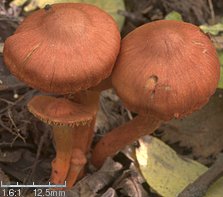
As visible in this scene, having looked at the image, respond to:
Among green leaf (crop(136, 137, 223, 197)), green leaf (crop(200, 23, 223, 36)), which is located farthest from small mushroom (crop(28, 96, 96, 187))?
green leaf (crop(200, 23, 223, 36))

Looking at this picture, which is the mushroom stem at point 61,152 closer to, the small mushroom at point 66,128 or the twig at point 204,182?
the small mushroom at point 66,128

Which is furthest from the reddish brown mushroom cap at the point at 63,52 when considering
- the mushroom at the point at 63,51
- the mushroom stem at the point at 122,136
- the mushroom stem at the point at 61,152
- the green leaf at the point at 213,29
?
the green leaf at the point at 213,29

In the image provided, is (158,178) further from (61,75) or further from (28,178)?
(61,75)

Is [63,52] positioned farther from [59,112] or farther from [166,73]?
[166,73]

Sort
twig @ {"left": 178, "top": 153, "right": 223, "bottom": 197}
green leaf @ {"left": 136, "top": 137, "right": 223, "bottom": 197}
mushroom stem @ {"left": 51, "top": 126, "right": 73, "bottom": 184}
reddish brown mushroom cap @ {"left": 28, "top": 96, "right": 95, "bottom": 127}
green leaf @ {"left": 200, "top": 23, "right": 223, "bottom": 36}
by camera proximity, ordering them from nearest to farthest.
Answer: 1. reddish brown mushroom cap @ {"left": 28, "top": 96, "right": 95, "bottom": 127}
2. mushroom stem @ {"left": 51, "top": 126, "right": 73, "bottom": 184}
3. twig @ {"left": 178, "top": 153, "right": 223, "bottom": 197}
4. green leaf @ {"left": 136, "top": 137, "right": 223, "bottom": 197}
5. green leaf @ {"left": 200, "top": 23, "right": 223, "bottom": 36}

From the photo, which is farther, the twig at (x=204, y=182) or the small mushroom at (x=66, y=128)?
the twig at (x=204, y=182)

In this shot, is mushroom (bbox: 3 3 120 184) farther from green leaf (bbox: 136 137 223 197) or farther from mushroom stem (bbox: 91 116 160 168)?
green leaf (bbox: 136 137 223 197)
